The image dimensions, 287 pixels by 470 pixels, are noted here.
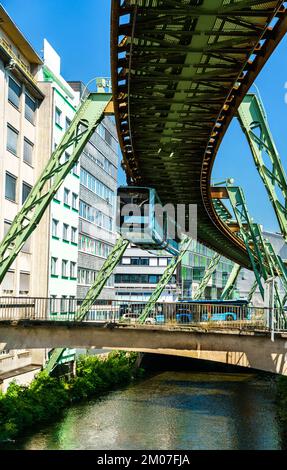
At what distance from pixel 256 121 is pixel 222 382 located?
29408mm

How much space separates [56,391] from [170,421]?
23.3 feet

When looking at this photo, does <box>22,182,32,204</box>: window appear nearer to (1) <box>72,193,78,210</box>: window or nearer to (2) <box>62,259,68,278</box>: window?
(2) <box>62,259,68,278</box>: window

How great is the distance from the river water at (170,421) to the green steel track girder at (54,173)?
333 inches

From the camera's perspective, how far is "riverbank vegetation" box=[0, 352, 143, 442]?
2909cm

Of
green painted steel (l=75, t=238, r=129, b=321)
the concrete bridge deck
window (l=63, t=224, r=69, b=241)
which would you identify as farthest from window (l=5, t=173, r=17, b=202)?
the concrete bridge deck

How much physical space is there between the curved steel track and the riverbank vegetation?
1223 cm

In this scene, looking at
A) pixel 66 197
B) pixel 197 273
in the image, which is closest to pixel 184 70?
pixel 66 197

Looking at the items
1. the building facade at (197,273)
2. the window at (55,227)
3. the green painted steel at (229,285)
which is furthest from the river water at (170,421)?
the building facade at (197,273)

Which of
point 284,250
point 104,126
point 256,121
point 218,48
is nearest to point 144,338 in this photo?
point 256,121

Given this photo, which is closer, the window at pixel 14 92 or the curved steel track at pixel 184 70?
the curved steel track at pixel 184 70

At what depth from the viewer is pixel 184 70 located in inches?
719

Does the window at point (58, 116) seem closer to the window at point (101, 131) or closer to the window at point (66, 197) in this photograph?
the window at point (66, 197)

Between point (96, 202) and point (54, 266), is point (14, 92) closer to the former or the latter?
point (54, 266)

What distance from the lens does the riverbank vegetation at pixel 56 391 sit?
95.5 feet
